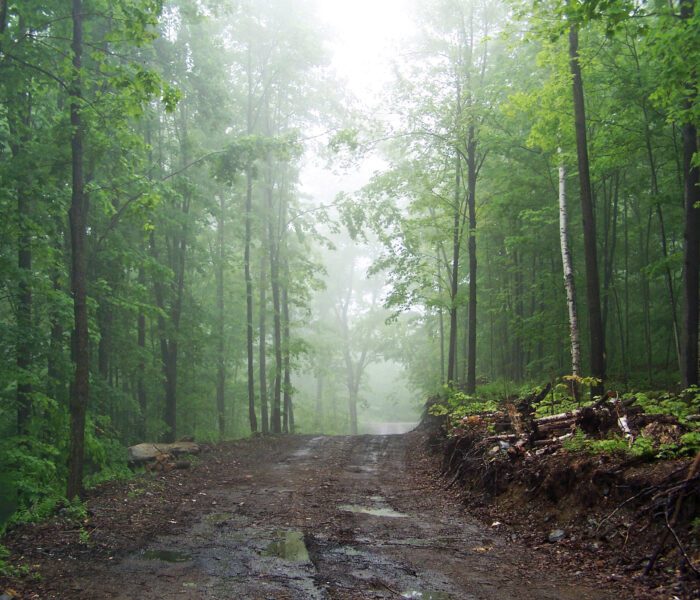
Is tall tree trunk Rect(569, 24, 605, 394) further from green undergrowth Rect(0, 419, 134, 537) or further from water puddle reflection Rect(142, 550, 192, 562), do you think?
green undergrowth Rect(0, 419, 134, 537)

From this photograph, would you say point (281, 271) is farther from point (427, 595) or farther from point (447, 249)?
point (427, 595)

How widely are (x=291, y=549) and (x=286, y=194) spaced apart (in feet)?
57.6

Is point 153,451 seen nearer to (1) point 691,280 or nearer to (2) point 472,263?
(2) point 472,263

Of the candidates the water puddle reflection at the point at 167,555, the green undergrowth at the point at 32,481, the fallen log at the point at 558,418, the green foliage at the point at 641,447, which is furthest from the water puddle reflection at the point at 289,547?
the fallen log at the point at 558,418

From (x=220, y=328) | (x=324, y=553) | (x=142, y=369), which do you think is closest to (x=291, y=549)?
(x=324, y=553)

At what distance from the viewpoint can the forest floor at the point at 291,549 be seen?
466cm

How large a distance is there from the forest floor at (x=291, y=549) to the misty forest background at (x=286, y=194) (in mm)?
1449

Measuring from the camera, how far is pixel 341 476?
10.8 m

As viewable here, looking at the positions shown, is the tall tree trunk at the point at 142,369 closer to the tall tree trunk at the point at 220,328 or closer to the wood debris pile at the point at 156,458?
the wood debris pile at the point at 156,458

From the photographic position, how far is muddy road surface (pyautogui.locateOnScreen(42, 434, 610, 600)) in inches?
183

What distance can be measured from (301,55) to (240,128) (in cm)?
356

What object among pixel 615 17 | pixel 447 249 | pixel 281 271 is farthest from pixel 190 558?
pixel 447 249

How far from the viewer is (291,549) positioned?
583 centimetres

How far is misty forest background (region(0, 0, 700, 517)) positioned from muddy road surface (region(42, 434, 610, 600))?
2.39 metres
